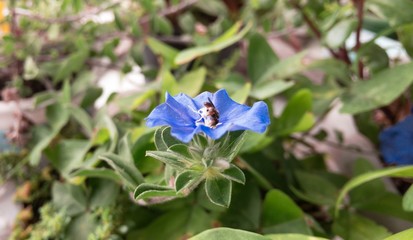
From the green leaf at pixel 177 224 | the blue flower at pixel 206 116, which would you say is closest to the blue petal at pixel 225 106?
the blue flower at pixel 206 116

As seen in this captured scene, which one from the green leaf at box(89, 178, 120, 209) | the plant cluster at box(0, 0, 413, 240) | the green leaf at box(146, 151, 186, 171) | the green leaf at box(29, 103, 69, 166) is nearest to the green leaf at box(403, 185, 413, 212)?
the plant cluster at box(0, 0, 413, 240)

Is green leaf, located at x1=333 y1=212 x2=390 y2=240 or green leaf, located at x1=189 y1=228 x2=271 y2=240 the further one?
green leaf, located at x1=333 y1=212 x2=390 y2=240

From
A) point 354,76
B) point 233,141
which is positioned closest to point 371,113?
point 354,76

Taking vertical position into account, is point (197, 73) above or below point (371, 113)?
above

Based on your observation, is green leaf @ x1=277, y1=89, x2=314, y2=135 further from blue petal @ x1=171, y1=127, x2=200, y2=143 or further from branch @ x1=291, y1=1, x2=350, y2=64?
blue petal @ x1=171, y1=127, x2=200, y2=143

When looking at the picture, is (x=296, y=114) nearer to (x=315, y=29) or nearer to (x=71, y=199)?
(x=315, y=29)

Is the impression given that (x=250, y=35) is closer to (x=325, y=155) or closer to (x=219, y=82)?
(x=219, y=82)
